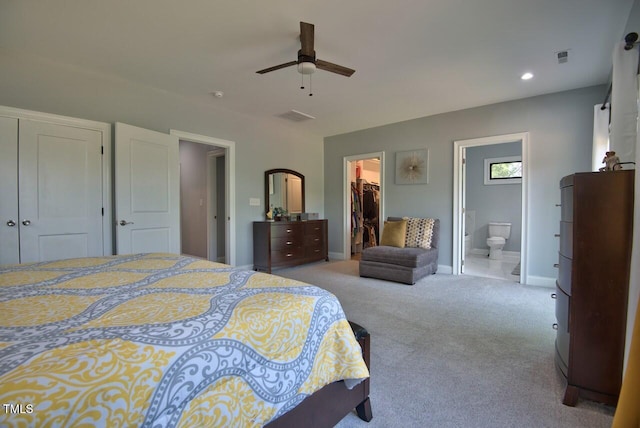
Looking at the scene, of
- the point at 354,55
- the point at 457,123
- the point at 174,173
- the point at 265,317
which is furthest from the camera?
the point at 457,123

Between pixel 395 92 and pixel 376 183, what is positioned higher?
pixel 395 92

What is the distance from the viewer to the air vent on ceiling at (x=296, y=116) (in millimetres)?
4535

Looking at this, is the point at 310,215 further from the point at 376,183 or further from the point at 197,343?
the point at 197,343

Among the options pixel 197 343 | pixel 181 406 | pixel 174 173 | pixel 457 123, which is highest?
pixel 457 123

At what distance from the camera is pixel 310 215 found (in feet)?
18.1

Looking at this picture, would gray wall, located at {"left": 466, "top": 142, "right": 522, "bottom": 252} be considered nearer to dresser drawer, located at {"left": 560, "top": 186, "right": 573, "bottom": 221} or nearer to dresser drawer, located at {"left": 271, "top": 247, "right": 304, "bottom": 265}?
dresser drawer, located at {"left": 271, "top": 247, "right": 304, "bottom": 265}

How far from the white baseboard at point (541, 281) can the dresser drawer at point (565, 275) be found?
2.43 metres

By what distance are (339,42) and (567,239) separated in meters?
2.30

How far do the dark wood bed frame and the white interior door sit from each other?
289 cm

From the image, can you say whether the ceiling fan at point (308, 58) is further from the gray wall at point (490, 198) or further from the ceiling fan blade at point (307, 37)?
the gray wall at point (490, 198)

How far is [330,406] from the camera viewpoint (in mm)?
1209

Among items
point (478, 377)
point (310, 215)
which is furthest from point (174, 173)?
point (478, 377)

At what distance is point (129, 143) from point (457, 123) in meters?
4.41

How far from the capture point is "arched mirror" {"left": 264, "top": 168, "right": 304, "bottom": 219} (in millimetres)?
5086
